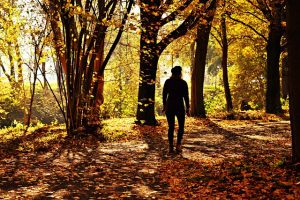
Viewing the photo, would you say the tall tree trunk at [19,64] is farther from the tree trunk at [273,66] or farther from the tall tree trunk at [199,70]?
the tree trunk at [273,66]

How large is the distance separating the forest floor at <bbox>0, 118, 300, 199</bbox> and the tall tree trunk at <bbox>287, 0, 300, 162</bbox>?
1.97 ft

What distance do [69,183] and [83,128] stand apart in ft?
21.7

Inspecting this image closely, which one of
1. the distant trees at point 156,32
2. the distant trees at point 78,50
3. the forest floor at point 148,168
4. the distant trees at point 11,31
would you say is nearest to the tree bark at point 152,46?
the distant trees at point 156,32

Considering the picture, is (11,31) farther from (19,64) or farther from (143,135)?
(143,135)

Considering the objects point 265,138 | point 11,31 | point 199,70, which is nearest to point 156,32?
point 199,70

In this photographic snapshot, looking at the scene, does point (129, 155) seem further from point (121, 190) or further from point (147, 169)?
point (121, 190)

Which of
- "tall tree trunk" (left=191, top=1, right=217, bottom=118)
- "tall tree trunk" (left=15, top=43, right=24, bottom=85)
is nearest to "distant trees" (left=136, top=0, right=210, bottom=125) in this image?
"tall tree trunk" (left=191, top=1, right=217, bottom=118)

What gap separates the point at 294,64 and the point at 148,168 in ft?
12.1

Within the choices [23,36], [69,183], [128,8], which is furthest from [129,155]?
[23,36]

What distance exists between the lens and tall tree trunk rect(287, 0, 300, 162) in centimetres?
603

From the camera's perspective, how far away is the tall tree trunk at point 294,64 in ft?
19.8

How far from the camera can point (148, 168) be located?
820cm

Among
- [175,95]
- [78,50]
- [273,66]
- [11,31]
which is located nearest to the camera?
[175,95]

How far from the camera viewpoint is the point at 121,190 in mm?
6410
